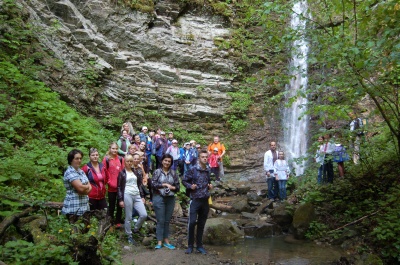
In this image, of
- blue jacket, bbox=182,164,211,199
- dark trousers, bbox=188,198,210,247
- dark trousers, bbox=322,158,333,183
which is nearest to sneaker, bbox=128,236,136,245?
dark trousers, bbox=188,198,210,247

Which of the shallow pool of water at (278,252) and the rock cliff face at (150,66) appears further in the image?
the rock cliff face at (150,66)

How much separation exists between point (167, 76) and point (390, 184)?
1174cm

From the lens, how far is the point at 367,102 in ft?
46.5

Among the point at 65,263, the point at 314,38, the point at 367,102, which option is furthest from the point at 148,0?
the point at 65,263

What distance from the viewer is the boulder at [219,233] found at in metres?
7.04

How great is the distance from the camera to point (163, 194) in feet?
19.6

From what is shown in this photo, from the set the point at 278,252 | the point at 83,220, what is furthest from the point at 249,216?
the point at 83,220

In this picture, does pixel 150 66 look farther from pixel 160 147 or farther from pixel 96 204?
pixel 96 204

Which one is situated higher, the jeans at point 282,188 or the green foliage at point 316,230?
the jeans at point 282,188

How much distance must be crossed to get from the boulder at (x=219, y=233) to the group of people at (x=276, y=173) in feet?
10.7

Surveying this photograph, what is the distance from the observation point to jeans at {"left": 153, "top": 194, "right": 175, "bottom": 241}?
237 inches

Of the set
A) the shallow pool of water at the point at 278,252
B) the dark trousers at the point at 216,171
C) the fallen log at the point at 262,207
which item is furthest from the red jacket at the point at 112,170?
the dark trousers at the point at 216,171

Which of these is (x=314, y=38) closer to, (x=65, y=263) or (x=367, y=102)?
(x=65, y=263)

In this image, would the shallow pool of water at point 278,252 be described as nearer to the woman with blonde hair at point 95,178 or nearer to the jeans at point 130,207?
the jeans at point 130,207
